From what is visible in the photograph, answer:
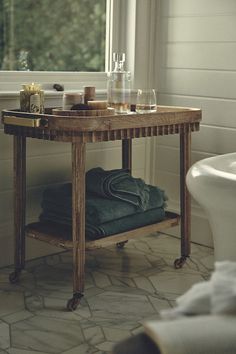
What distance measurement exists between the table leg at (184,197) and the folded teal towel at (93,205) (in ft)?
0.46

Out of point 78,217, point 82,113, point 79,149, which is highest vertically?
point 82,113

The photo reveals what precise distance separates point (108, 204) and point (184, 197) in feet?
1.47

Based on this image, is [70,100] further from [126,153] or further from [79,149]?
[126,153]

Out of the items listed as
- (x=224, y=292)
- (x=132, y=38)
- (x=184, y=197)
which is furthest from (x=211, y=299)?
(x=132, y=38)

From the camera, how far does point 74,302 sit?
233cm

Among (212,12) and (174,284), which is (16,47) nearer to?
(212,12)

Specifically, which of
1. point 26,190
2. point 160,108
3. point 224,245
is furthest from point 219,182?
point 26,190

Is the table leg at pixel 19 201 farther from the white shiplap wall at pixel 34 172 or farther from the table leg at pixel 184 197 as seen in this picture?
the table leg at pixel 184 197

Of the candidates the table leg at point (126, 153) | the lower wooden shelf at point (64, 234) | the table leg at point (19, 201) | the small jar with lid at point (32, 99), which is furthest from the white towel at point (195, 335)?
the table leg at point (126, 153)

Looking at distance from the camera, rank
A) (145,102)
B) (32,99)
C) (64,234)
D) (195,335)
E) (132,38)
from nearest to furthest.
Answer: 1. (195,335)
2. (32,99)
3. (64,234)
4. (145,102)
5. (132,38)

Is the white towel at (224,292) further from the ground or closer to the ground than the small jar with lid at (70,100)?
closer to the ground

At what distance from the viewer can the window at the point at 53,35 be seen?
9.18ft

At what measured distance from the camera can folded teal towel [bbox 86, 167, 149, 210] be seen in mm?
2592

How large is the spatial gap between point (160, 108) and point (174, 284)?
0.80 metres
